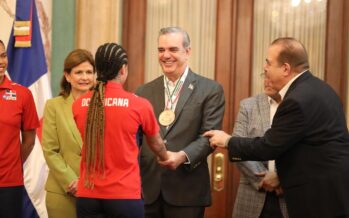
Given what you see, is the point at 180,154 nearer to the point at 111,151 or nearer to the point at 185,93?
the point at 185,93

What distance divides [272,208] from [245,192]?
0.22 metres

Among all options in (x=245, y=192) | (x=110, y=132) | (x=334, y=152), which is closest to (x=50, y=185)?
(x=110, y=132)

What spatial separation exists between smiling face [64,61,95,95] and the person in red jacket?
32cm

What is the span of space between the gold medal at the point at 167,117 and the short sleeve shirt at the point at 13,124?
91cm

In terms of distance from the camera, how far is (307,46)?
4.42 meters

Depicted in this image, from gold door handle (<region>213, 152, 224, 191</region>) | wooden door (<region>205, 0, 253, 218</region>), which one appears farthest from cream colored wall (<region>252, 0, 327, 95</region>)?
gold door handle (<region>213, 152, 224, 191</region>)

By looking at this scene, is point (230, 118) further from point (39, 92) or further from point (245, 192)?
point (39, 92)

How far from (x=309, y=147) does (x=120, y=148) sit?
1070 mm

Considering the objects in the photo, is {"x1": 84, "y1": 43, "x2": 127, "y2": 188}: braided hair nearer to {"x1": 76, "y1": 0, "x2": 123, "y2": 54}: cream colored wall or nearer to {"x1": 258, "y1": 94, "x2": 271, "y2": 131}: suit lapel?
{"x1": 258, "y1": 94, "x2": 271, "y2": 131}: suit lapel

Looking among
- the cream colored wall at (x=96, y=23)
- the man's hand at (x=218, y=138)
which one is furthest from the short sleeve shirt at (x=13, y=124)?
the man's hand at (x=218, y=138)

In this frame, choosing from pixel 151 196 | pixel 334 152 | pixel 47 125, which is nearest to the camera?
pixel 334 152

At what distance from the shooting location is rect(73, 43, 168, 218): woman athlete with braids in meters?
2.50

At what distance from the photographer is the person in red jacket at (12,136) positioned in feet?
10.6

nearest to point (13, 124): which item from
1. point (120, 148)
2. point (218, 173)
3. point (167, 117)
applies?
point (167, 117)
